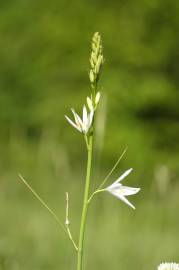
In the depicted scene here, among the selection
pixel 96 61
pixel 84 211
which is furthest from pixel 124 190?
pixel 96 61

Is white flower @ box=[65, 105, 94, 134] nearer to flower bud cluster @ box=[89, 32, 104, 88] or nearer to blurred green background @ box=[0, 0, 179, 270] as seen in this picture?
flower bud cluster @ box=[89, 32, 104, 88]

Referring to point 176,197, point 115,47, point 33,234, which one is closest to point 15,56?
point 115,47

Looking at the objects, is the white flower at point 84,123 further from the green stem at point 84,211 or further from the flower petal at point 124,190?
the flower petal at point 124,190

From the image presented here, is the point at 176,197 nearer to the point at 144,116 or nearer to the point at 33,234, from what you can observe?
the point at 33,234

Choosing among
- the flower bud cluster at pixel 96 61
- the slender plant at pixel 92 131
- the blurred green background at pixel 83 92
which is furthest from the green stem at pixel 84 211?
the blurred green background at pixel 83 92

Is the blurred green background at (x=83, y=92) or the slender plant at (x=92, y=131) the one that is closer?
the slender plant at (x=92, y=131)

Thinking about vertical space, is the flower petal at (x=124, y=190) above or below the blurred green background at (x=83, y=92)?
above

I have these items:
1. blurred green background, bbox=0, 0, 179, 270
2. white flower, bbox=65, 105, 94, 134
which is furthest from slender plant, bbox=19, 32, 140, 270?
blurred green background, bbox=0, 0, 179, 270

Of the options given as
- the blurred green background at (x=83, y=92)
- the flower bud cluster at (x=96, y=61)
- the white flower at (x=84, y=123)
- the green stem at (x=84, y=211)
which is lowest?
the blurred green background at (x=83, y=92)
